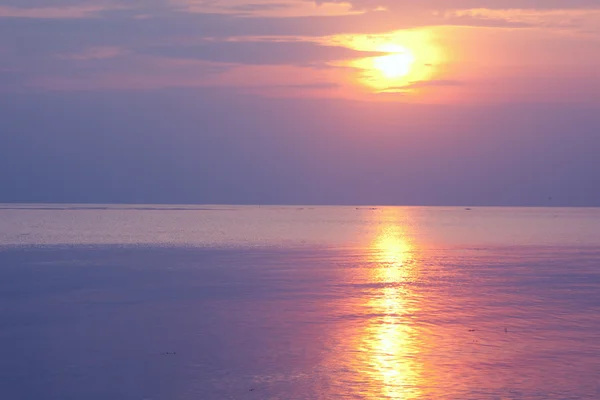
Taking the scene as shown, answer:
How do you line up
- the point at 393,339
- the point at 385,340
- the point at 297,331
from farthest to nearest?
1. the point at 297,331
2. the point at 393,339
3. the point at 385,340

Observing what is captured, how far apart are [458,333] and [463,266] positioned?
2046cm

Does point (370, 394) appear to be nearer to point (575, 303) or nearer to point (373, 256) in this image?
point (575, 303)

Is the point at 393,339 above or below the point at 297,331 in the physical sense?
above

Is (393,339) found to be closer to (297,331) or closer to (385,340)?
(385,340)

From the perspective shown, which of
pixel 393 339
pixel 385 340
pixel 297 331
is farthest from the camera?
pixel 297 331

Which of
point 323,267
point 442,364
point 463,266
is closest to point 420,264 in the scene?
point 463,266

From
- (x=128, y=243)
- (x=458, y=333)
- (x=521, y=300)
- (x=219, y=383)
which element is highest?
(x=219, y=383)

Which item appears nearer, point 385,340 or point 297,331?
point 385,340

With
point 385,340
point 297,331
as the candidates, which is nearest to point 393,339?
point 385,340

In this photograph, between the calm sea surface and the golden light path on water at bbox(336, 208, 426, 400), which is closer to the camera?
the golden light path on water at bbox(336, 208, 426, 400)

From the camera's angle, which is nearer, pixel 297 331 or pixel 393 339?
pixel 393 339

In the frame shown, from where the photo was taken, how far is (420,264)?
41.9m

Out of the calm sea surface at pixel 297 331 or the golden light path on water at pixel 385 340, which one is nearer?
the golden light path on water at pixel 385 340

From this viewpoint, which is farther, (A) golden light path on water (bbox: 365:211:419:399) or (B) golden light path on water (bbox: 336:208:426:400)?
(A) golden light path on water (bbox: 365:211:419:399)
